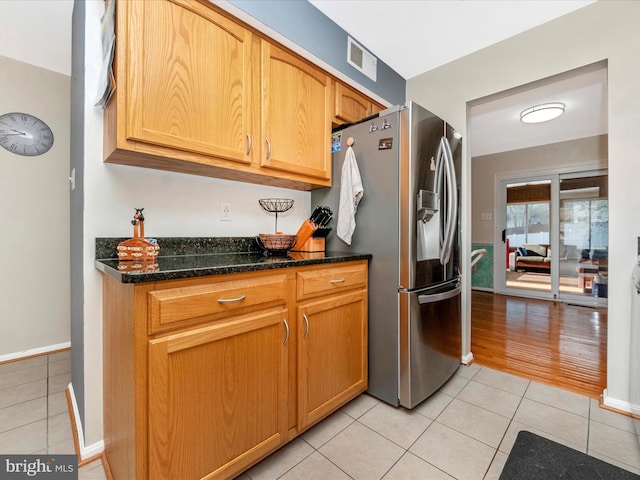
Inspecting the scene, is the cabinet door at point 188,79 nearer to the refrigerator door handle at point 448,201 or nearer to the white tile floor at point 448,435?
the refrigerator door handle at point 448,201

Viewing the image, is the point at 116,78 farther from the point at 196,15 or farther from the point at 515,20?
the point at 515,20

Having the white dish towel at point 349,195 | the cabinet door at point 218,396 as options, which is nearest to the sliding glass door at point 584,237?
the white dish towel at point 349,195

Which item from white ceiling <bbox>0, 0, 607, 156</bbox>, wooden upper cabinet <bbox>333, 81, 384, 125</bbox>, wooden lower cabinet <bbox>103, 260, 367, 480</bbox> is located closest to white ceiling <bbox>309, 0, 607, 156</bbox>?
white ceiling <bbox>0, 0, 607, 156</bbox>

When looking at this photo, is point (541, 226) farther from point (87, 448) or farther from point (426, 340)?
point (87, 448)

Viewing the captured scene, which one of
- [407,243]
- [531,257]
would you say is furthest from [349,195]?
[531,257]

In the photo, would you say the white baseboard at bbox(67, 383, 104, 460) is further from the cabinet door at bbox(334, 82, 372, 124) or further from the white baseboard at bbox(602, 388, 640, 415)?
the white baseboard at bbox(602, 388, 640, 415)

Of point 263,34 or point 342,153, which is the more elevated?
point 263,34

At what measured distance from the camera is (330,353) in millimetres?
1552

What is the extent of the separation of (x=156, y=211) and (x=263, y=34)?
114 cm

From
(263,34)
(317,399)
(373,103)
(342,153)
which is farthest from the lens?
(373,103)

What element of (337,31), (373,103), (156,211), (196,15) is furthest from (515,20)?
(156,211)

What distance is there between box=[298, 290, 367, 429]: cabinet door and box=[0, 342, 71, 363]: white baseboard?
8.33 ft

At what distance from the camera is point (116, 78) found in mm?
1134

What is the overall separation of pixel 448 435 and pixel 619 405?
1.11 metres
